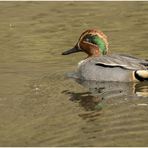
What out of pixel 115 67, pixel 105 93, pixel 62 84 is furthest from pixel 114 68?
pixel 105 93

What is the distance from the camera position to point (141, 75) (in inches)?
503

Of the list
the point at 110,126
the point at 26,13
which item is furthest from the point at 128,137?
the point at 26,13

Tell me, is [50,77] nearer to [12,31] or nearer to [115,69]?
[115,69]

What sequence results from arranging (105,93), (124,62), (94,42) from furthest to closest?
(94,42), (124,62), (105,93)

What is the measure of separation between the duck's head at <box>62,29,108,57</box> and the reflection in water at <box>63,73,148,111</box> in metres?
0.98

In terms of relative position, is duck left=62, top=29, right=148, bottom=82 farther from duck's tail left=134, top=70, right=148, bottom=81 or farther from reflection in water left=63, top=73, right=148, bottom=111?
reflection in water left=63, top=73, right=148, bottom=111

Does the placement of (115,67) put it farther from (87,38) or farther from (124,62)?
(87,38)

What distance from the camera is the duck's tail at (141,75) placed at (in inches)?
503

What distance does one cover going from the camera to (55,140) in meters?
9.08

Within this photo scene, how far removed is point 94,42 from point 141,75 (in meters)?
1.66

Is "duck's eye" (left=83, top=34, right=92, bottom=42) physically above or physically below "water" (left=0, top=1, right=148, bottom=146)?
above

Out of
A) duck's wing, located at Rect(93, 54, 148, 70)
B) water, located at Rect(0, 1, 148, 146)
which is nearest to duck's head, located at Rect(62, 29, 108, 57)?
water, located at Rect(0, 1, 148, 146)

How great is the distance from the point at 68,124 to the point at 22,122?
0.65 meters

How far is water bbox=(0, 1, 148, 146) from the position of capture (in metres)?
9.40
